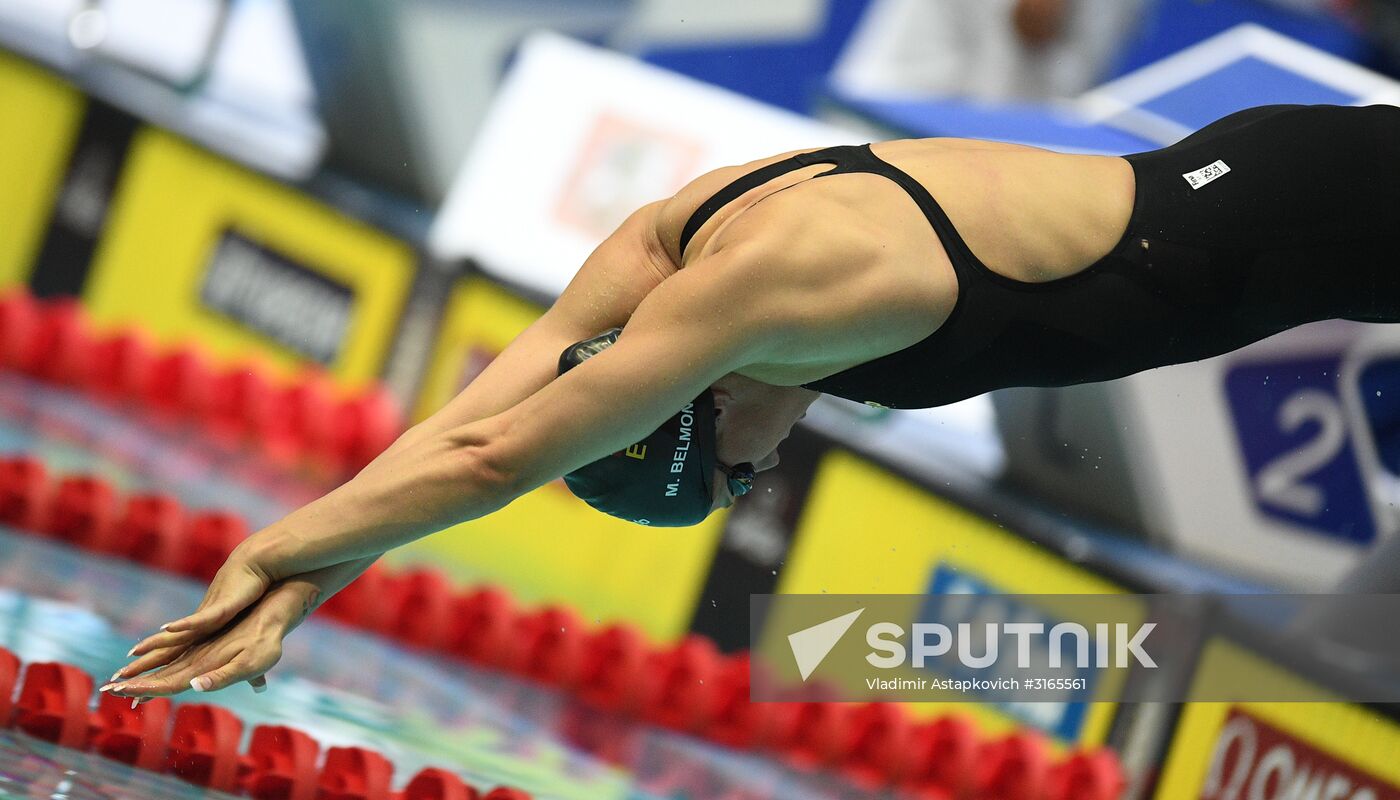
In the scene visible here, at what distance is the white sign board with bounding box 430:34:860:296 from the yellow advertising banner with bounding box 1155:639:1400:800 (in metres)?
2.65

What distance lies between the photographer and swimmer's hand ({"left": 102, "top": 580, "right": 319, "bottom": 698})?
2.02 m

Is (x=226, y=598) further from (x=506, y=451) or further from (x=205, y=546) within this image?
(x=205, y=546)

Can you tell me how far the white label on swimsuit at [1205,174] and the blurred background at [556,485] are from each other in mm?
1419

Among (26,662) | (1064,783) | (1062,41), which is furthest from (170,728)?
(1062,41)

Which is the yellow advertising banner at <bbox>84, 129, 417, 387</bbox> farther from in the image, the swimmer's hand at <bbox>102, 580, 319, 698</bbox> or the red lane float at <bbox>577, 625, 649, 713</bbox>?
the swimmer's hand at <bbox>102, 580, 319, 698</bbox>

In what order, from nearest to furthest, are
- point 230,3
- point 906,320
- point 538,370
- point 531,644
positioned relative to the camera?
point 906,320
point 538,370
point 531,644
point 230,3

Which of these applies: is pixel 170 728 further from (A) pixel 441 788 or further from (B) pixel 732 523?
(B) pixel 732 523

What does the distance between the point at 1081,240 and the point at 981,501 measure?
8.73 ft

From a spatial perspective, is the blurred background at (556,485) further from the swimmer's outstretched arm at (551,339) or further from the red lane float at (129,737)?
the swimmer's outstretched arm at (551,339)

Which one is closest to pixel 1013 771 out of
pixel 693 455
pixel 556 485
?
pixel 556 485

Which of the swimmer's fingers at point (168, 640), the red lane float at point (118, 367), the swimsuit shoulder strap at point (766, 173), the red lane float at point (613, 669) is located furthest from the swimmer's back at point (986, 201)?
the red lane float at point (118, 367)

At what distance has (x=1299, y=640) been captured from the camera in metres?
3.97

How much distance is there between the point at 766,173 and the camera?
2.06 m

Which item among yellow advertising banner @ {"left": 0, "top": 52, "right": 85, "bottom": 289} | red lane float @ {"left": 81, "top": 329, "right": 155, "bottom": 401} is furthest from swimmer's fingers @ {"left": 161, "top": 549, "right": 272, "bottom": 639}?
yellow advertising banner @ {"left": 0, "top": 52, "right": 85, "bottom": 289}
